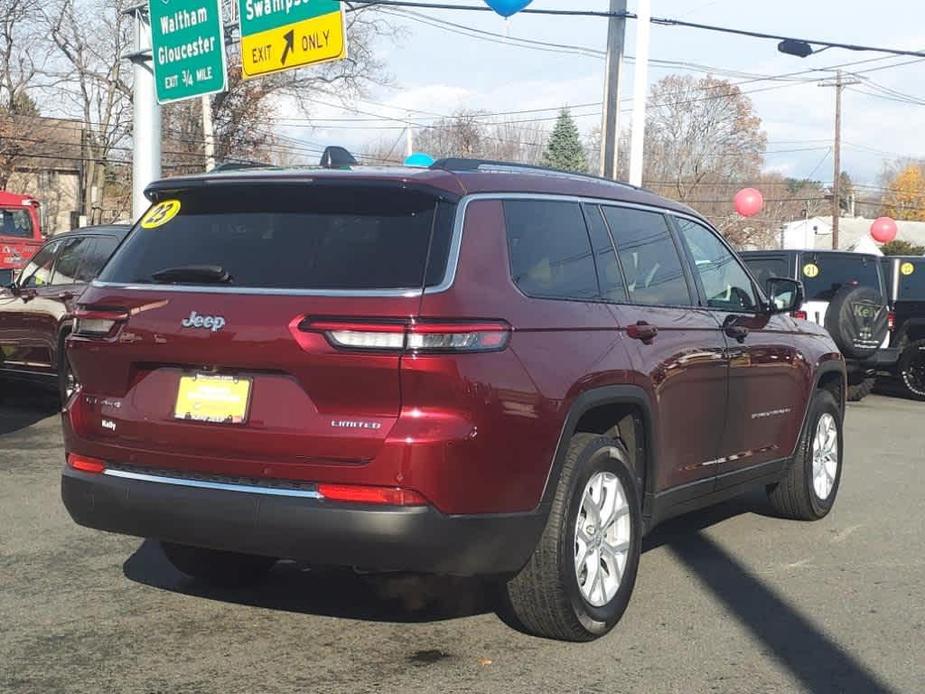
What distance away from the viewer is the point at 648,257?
510 centimetres

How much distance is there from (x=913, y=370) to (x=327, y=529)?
12130mm

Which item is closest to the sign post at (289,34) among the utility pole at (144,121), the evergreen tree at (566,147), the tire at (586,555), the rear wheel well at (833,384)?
the utility pole at (144,121)

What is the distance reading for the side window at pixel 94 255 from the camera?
9.90m

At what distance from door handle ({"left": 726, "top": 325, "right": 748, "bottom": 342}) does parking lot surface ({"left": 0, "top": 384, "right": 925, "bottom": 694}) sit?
3.92ft

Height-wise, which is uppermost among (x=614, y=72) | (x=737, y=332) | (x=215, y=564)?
(x=614, y=72)

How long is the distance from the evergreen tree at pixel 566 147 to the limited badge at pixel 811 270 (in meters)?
56.3

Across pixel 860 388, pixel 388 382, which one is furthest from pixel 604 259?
pixel 860 388

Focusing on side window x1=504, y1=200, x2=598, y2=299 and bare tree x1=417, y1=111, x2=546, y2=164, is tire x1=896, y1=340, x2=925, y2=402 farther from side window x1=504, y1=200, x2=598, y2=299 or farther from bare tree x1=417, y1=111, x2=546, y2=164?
bare tree x1=417, y1=111, x2=546, y2=164

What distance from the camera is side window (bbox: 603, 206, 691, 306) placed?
490cm

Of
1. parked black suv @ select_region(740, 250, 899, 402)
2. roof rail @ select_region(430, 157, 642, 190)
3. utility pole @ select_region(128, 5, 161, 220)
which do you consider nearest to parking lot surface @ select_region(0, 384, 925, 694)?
roof rail @ select_region(430, 157, 642, 190)

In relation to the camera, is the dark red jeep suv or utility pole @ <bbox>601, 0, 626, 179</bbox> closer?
the dark red jeep suv

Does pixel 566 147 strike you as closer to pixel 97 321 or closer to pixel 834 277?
pixel 834 277

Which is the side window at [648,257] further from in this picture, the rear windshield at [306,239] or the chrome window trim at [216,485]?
the chrome window trim at [216,485]

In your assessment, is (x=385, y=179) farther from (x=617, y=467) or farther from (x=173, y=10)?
(x=173, y=10)
